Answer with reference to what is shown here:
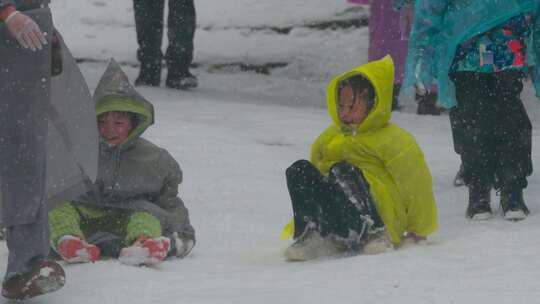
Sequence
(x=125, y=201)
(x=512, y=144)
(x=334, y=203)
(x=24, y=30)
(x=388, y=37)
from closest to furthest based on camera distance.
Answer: (x=24, y=30) < (x=334, y=203) < (x=125, y=201) < (x=512, y=144) < (x=388, y=37)

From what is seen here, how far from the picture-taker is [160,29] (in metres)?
12.4

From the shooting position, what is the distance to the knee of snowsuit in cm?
559

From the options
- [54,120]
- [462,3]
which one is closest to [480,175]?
[462,3]

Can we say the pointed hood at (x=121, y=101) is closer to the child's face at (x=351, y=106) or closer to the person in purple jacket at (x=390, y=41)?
the child's face at (x=351, y=106)

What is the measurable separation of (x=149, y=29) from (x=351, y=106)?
649cm

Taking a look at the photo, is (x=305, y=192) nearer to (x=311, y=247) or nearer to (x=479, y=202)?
(x=311, y=247)

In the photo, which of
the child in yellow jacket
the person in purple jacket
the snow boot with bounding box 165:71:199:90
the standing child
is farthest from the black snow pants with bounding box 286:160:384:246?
the snow boot with bounding box 165:71:199:90

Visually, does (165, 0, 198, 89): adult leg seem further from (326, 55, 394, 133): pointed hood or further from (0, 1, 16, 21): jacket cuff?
(0, 1, 16, 21): jacket cuff

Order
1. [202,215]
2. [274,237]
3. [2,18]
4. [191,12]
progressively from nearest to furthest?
[2,18]
[274,237]
[202,215]
[191,12]

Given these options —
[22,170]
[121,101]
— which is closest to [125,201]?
[121,101]

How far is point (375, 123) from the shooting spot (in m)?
5.98

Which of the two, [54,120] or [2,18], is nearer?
[2,18]

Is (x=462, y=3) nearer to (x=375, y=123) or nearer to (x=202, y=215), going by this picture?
(x=375, y=123)

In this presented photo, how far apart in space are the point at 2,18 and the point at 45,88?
0.31 metres
